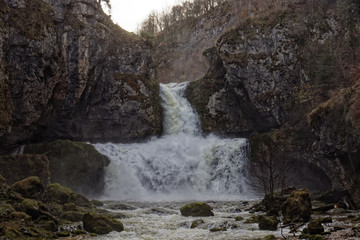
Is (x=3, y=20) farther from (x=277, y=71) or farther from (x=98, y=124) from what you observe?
(x=277, y=71)

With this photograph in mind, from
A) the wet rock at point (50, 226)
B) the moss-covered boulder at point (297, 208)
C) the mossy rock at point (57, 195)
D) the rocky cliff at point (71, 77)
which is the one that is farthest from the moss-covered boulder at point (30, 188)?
the moss-covered boulder at point (297, 208)

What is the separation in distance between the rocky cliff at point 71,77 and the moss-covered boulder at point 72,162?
7.87 feet

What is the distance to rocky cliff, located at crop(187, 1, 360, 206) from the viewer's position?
29.1 m

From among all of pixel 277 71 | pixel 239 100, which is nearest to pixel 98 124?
pixel 239 100

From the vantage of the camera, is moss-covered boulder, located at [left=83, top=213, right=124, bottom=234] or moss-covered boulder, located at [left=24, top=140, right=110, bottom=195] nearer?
moss-covered boulder, located at [left=83, top=213, right=124, bottom=234]

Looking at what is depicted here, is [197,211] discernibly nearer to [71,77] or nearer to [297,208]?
[297,208]

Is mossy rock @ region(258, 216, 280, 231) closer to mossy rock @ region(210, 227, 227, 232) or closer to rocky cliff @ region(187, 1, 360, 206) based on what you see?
mossy rock @ region(210, 227, 227, 232)

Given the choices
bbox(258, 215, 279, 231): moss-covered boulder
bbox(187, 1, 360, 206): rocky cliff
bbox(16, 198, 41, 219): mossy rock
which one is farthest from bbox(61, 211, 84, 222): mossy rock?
bbox(187, 1, 360, 206): rocky cliff

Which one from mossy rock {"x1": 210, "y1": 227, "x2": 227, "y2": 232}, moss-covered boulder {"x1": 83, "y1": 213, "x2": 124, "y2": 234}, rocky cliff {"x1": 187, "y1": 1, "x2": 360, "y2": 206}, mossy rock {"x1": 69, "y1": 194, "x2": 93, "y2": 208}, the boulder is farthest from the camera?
rocky cliff {"x1": 187, "y1": 1, "x2": 360, "y2": 206}

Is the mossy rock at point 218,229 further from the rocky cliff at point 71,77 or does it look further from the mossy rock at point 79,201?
the rocky cliff at point 71,77

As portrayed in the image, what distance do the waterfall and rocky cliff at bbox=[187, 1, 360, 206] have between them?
8.87ft

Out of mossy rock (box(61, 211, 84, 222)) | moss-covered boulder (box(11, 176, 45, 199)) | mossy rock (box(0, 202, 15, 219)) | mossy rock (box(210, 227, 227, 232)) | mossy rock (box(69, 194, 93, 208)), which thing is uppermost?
moss-covered boulder (box(11, 176, 45, 199))

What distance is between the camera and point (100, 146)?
111 ft

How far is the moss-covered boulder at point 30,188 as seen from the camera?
17484 mm
